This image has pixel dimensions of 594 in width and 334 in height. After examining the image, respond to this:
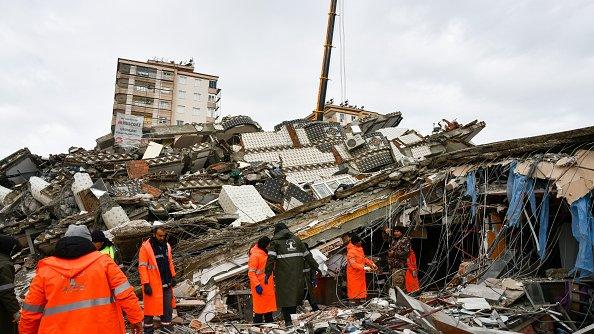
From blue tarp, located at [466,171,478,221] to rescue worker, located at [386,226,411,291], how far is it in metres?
1.46

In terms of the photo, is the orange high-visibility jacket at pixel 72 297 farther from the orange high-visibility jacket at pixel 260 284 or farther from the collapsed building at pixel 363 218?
the orange high-visibility jacket at pixel 260 284


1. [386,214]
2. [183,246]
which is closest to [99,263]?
[183,246]

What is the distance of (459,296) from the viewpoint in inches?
264

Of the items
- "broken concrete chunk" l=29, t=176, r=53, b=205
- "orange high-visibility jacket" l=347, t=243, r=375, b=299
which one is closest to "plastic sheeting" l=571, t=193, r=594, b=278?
"orange high-visibility jacket" l=347, t=243, r=375, b=299

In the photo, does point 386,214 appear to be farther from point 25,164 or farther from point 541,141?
point 25,164

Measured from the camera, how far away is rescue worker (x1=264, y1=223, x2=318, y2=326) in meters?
6.88

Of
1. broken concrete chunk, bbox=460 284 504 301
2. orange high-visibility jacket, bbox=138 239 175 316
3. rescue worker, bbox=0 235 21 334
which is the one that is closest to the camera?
rescue worker, bbox=0 235 21 334

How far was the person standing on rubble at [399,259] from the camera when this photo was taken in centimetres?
938

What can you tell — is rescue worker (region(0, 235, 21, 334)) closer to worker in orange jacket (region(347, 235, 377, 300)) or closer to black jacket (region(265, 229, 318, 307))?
black jacket (region(265, 229, 318, 307))

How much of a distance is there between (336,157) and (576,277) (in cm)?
1028

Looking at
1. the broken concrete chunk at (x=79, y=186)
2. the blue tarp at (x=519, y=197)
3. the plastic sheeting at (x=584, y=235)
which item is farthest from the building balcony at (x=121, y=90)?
the plastic sheeting at (x=584, y=235)

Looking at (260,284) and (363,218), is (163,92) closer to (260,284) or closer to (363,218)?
(363,218)

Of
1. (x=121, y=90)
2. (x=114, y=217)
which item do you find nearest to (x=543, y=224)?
(x=114, y=217)

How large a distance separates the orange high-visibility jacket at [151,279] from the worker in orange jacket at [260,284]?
1391 millimetres
